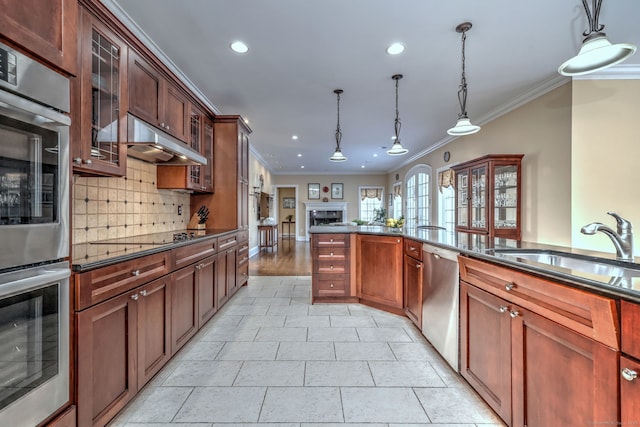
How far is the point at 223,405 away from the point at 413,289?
1869 mm

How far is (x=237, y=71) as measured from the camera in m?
3.16

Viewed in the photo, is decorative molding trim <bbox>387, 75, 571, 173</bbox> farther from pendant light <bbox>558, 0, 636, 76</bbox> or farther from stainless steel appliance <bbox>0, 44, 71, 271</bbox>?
stainless steel appliance <bbox>0, 44, 71, 271</bbox>

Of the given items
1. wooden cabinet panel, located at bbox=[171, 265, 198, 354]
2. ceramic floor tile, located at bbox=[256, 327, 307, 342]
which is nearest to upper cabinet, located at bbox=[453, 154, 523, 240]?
ceramic floor tile, located at bbox=[256, 327, 307, 342]

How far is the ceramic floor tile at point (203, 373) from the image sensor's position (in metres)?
1.94

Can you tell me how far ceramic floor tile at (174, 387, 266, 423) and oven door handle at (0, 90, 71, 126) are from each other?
1570mm

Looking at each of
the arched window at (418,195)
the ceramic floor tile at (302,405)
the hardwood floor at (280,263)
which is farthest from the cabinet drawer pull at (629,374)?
the arched window at (418,195)

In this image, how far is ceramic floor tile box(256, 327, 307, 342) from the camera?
262cm

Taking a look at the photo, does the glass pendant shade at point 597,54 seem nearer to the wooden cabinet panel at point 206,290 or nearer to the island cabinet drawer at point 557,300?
the island cabinet drawer at point 557,300

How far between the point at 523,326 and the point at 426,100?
11.4 feet

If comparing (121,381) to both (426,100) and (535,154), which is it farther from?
(535,154)

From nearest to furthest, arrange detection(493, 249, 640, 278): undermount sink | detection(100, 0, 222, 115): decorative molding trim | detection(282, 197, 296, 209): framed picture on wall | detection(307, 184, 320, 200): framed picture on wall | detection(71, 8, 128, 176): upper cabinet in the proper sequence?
detection(493, 249, 640, 278): undermount sink, detection(71, 8, 128, 176): upper cabinet, detection(100, 0, 222, 115): decorative molding trim, detection(307, 184, 320, 200): framed picture on wall, detection(282, 197, 296, 209): framed picture on wall

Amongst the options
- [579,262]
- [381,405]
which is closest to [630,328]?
[579,262]

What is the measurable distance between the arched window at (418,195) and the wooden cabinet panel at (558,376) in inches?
256

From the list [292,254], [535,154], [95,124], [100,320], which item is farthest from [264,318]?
[292,254]
